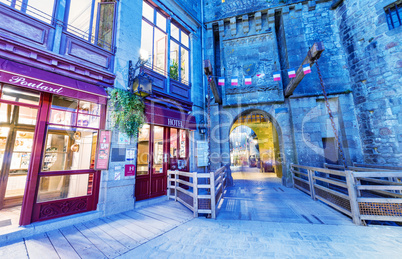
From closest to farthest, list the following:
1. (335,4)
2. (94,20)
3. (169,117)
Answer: (94,20) < (169,117) < (335,4)

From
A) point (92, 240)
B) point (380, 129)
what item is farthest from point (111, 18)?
point (380, 129)

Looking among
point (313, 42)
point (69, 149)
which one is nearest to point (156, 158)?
point (69, 149)

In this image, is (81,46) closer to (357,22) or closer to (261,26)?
(261,26)

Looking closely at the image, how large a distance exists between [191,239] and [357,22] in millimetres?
10761

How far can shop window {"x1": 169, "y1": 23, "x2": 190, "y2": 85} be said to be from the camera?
7234 millimetres

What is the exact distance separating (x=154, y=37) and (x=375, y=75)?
925 centimetres

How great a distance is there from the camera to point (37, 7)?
12.5 feet

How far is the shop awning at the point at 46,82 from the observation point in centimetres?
309

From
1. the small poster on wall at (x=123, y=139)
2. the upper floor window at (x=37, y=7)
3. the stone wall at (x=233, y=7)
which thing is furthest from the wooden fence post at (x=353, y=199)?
the stone wall at (x=233, y=7)

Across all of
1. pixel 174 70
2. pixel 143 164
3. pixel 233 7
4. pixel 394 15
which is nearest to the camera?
pixel 143 164

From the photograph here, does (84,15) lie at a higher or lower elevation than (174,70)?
higher

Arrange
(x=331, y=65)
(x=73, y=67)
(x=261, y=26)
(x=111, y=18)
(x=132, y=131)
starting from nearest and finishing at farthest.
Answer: (x=73, y=67), (x=132, y=131), (x=111, y=18), (x=331, y=65), (x=261, y=26)

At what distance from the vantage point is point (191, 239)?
2902 mm

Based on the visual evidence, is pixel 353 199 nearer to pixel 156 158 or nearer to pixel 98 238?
pixel 98 238
